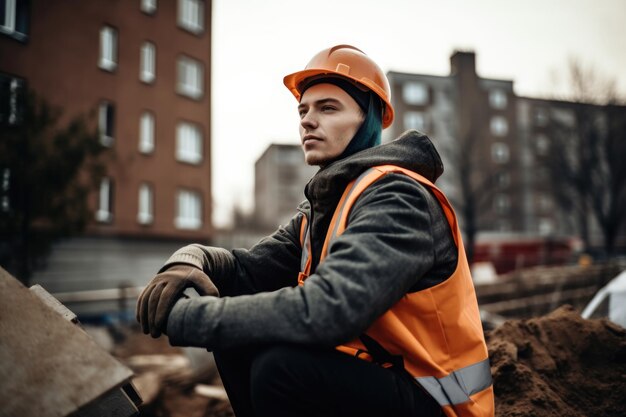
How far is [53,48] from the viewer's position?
18.5 m

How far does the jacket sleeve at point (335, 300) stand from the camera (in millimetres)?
1676

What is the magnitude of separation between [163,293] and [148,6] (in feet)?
79.7

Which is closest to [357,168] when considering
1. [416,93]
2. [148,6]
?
[148,6]

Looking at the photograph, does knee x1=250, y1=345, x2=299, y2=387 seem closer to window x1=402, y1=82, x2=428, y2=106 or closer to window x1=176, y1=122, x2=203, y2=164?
window x1=176, y1=122, x2=203, y2=164

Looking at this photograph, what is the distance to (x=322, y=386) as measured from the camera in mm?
1797

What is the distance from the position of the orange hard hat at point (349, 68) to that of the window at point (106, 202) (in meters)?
19.6

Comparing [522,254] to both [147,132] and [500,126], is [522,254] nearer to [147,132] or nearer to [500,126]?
[500,126]

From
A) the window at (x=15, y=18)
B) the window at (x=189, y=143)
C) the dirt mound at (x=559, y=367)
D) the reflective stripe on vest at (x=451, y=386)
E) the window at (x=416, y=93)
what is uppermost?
the window at (x=416, y=93)

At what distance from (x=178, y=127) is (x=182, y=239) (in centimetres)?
538

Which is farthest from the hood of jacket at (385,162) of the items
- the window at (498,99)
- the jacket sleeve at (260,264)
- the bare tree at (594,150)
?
the window at (498,99)

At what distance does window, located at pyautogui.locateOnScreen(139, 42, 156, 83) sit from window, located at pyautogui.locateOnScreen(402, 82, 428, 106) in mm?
28516

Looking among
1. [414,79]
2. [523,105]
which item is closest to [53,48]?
[414,79]

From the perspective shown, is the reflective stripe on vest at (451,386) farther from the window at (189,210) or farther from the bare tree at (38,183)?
the window at (189,210)

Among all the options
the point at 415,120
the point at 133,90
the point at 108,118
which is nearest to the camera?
the point at 108,118
